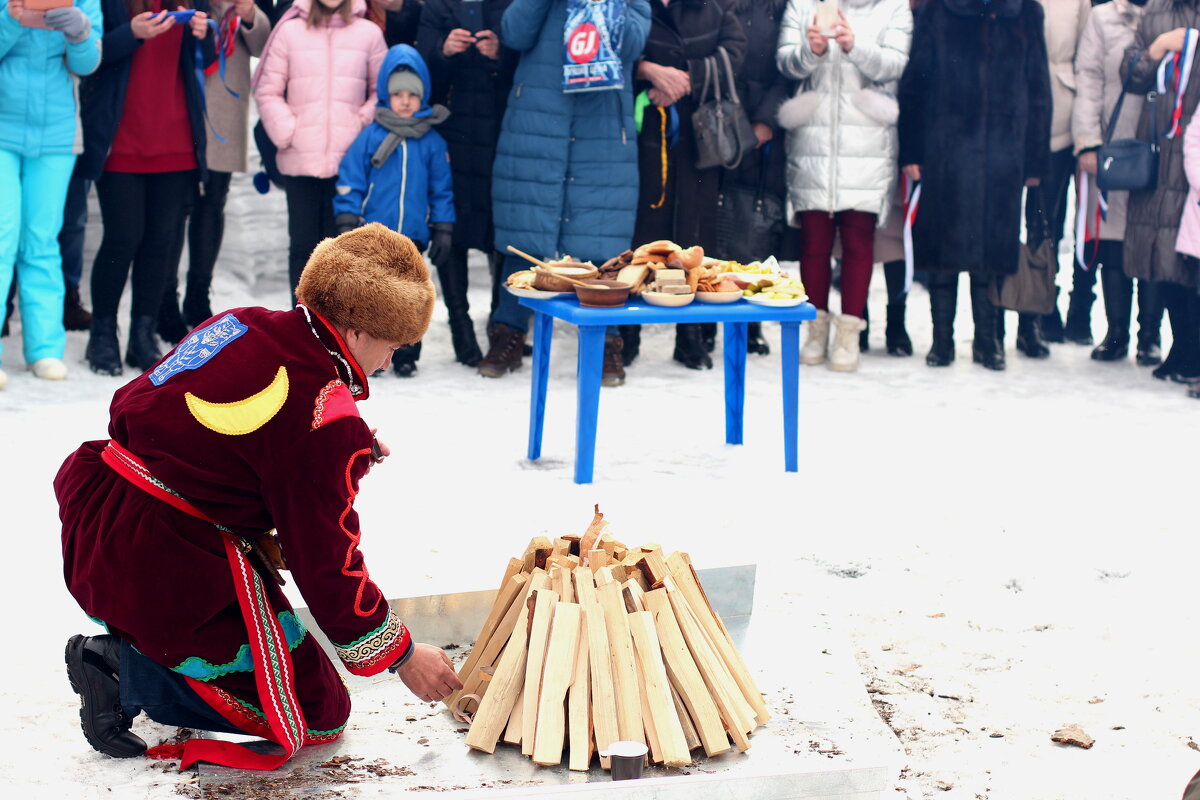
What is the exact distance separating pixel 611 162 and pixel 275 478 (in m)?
3.95

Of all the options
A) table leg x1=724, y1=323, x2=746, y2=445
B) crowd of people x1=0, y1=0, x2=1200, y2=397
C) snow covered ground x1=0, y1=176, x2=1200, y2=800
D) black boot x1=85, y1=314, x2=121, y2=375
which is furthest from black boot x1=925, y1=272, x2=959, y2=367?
black boot x1=85, y1=314, x2=121, y2=375

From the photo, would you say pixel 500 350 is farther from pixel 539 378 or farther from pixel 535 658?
pixel 535 658

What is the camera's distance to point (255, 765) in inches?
93.7

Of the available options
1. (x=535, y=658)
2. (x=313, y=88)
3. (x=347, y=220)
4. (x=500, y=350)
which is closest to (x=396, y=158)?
(x=347, y=220)

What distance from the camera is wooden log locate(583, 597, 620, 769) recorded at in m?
2.45

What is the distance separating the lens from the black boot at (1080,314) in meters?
7.48

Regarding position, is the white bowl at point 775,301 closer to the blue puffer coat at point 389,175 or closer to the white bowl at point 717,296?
the white bowl at point 717,296

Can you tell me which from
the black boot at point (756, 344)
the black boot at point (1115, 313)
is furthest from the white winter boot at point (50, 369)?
the black boot at point (1115, 313)

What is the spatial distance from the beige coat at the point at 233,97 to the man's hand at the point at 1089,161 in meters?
4.10

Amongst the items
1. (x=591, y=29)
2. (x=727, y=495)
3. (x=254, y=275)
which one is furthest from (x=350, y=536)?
(x=254, y=275)

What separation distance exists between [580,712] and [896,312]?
5.07m

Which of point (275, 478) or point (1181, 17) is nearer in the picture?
point (275, 478)

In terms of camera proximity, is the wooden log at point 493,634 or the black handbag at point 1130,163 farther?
the black handbag at point 1130,163

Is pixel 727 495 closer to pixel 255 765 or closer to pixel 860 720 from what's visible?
pixel 860 720
